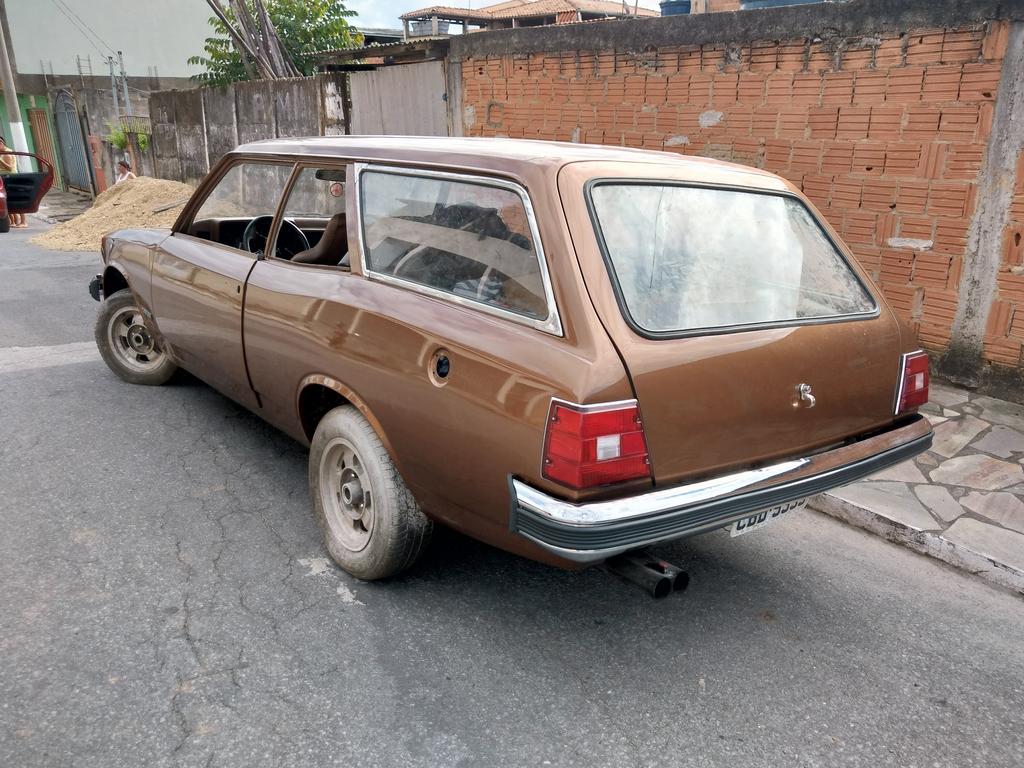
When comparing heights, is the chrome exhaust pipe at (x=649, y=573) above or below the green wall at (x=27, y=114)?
below

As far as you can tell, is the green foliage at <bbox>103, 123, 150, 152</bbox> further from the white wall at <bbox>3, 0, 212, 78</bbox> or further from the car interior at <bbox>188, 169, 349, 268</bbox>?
the car interior at <bbox>188, 169, 349, 268</bbox>

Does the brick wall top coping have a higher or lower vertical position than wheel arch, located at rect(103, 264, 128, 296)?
higher

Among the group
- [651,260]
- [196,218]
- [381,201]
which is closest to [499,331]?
[651,260]

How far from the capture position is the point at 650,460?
238cm

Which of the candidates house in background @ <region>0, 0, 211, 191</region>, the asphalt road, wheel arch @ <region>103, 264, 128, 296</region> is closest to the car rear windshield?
the asphalt road

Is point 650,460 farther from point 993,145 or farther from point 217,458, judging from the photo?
point 993,145

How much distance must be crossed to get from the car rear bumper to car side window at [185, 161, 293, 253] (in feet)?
7.67

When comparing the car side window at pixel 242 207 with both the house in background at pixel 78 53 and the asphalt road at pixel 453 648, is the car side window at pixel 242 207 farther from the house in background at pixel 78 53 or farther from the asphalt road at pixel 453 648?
the house in background at pixel 78 53

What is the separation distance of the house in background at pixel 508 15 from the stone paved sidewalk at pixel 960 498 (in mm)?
27026

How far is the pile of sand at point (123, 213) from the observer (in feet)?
43.2

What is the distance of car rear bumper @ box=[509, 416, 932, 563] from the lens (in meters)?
2.25

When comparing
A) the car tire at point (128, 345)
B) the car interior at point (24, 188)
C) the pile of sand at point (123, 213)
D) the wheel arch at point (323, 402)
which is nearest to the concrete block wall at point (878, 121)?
the wheel arch at point (323, 402)

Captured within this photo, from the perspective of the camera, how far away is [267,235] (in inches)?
153

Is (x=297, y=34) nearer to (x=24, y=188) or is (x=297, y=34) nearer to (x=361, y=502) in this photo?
(x=24, y=188)
